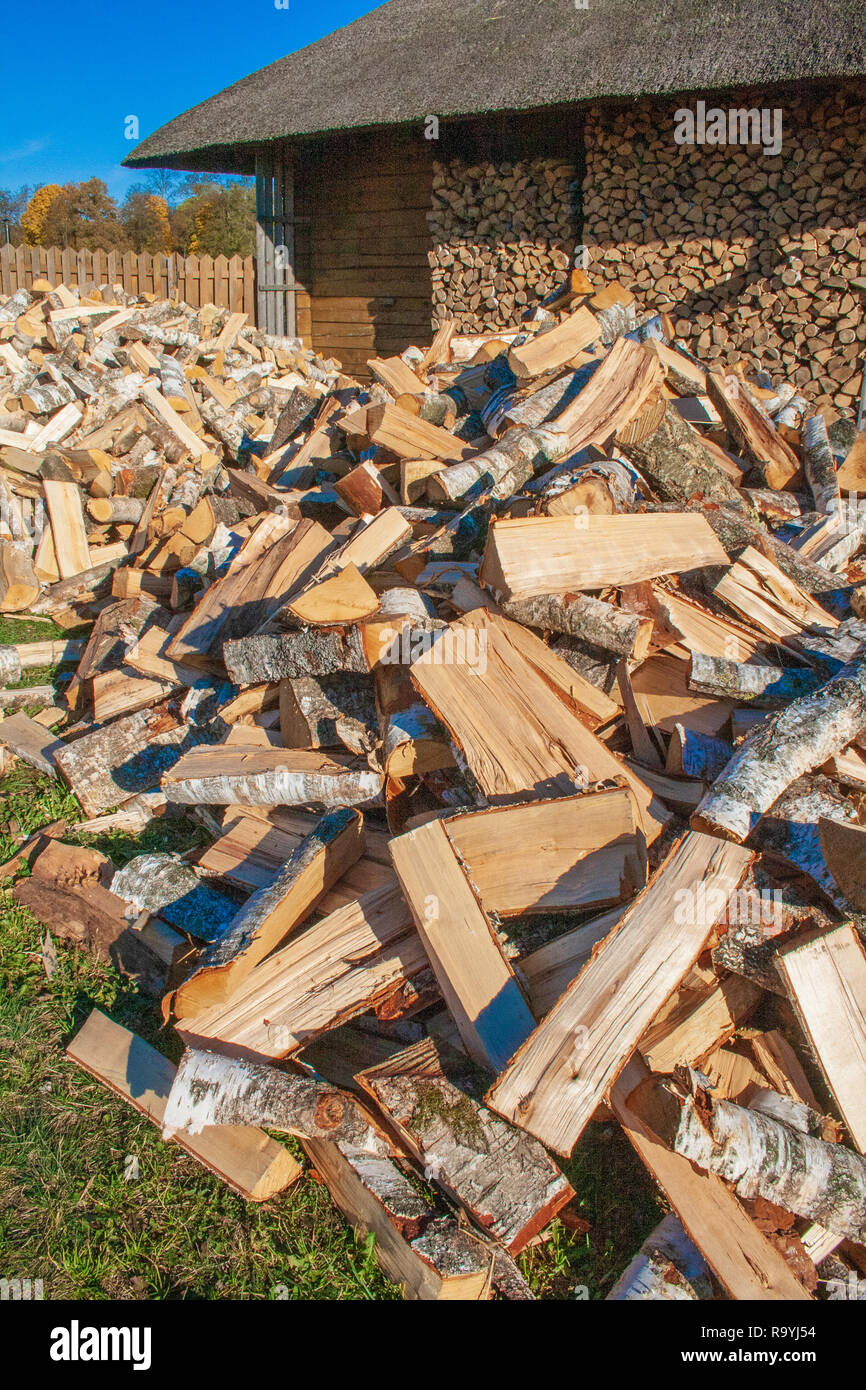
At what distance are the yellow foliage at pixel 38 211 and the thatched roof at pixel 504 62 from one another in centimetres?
2716

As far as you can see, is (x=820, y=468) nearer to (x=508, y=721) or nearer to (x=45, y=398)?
(x=508, y=721)

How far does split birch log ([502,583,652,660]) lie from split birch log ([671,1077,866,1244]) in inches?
55.1

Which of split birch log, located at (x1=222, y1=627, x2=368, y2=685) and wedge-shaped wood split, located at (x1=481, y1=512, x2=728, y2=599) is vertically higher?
wedge-shaped wood split, located at (x1=481, y1=512, x2=728, y2=599)

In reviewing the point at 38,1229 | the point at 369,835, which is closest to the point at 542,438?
the point at 369,835

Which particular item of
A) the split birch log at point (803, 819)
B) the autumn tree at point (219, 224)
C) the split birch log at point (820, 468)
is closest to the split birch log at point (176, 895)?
the split birch log at point (803, 819)

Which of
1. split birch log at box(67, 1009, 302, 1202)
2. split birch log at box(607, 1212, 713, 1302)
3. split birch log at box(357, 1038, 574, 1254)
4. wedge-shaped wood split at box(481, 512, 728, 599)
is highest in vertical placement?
wedge-shaped wood split at box(481, 512, 728, 599)

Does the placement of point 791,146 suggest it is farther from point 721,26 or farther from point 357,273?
point 357,273

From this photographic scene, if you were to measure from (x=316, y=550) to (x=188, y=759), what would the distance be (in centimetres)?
120

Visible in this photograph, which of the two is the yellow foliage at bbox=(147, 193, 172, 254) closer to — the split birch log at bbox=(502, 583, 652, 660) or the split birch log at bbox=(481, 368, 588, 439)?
the split birch log at bbox=(481, 368, 588, 439)

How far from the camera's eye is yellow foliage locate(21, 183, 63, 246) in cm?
3400

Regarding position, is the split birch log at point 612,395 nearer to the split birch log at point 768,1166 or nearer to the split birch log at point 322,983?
the split birch log at point 322,983

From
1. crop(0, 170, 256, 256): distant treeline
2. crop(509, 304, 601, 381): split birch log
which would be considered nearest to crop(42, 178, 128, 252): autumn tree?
crop(0, 170, 256, 256): distant treeline

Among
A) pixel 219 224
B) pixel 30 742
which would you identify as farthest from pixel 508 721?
pixel 219 224

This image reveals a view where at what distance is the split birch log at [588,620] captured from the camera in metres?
2.78
